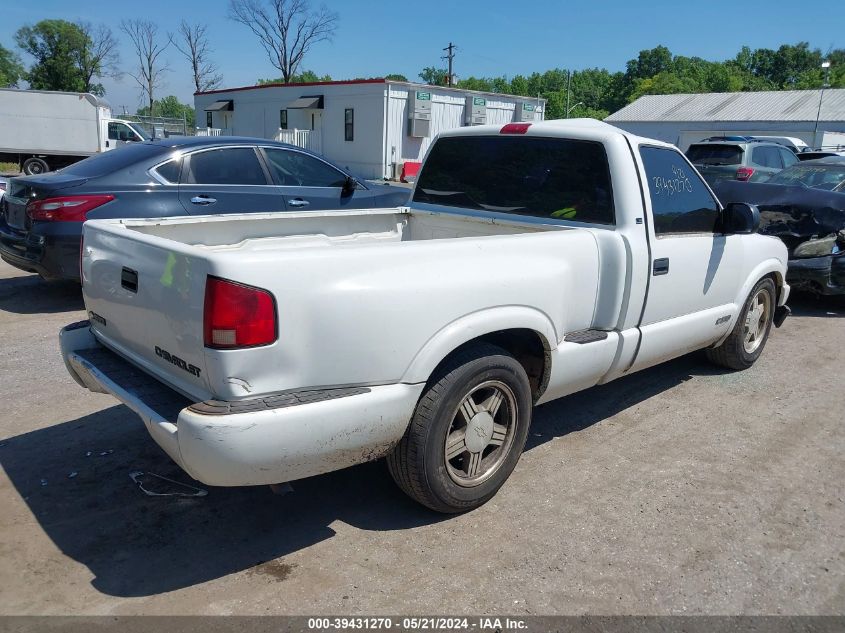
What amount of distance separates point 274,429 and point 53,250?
196 inches

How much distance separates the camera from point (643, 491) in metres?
3.66

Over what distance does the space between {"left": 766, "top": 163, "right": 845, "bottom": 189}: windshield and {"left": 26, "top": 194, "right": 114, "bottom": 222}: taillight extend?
818 centimetres

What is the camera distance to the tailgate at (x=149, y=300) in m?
2.66

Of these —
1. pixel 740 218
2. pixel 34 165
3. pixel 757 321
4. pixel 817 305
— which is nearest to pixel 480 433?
pixel 740 218

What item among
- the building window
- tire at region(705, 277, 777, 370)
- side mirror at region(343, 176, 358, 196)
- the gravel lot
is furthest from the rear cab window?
the building window

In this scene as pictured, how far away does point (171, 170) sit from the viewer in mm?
6684

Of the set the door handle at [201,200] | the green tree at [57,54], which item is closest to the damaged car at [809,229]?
the door handle at [201,200]

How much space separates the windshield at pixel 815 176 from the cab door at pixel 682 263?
4.82 m

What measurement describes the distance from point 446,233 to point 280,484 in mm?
2355

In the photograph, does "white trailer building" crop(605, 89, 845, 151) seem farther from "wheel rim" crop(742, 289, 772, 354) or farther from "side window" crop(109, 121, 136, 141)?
"wheel rim" crop(742, 289, 772, 354)

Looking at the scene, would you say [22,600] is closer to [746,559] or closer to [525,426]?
[525,426]

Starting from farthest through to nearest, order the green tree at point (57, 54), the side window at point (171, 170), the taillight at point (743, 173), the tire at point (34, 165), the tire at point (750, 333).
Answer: the green tree at point (57, 54) → the tire at point (34, 165) → the taillight at point (743, 173) → the side window at point (171, 170) → the tire at point (750, 333)

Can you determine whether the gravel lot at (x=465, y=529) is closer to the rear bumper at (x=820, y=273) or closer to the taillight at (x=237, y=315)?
the taillight at (x=237, y=315)

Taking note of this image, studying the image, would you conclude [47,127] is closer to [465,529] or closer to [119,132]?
[119,132]
